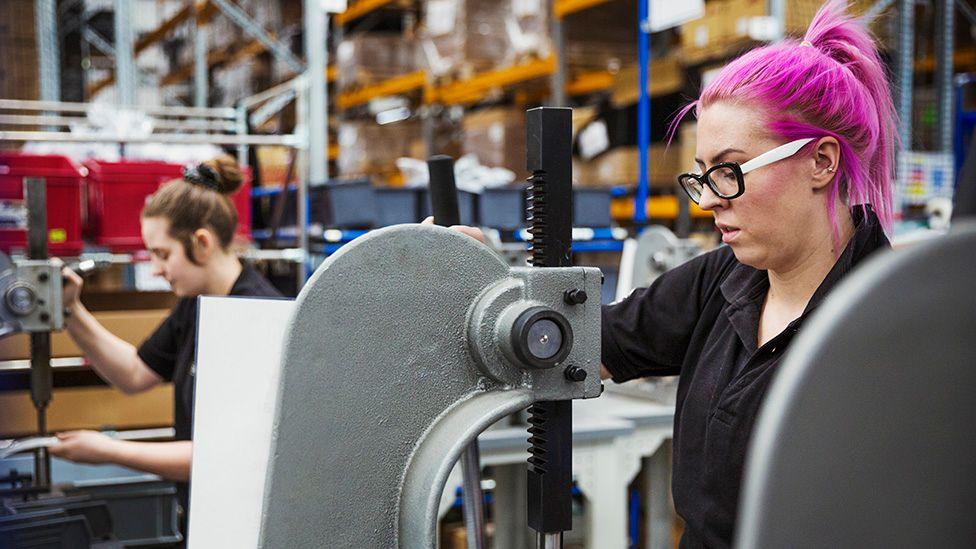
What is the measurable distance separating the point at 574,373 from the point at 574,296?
69 mm

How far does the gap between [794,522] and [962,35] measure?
7040 millimetres

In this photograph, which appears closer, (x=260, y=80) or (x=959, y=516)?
(x=959, y=516)

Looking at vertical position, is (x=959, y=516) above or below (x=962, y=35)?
below

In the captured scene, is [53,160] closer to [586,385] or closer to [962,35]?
[586,385]

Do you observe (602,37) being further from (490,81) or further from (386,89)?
(386,89)

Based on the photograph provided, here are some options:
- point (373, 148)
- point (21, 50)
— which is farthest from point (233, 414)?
point (21, 50)

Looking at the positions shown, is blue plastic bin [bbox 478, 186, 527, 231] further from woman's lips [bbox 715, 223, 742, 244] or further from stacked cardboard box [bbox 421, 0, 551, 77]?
woman's lips [bbox 715, 223, 742, 244]

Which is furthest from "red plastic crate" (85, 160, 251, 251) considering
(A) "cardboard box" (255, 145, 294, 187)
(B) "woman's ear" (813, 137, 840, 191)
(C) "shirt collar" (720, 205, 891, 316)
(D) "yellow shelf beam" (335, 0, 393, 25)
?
(D) "yellow shelf beam" (335, 0, 393, 25)

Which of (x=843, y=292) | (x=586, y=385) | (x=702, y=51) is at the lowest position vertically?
(x=586, y=385)

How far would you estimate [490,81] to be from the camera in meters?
5.60

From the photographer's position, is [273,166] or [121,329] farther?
[273,166]

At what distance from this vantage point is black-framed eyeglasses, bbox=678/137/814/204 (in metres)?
1.14

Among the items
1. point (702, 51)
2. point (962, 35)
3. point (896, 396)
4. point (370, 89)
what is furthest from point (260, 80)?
point (896, 396)

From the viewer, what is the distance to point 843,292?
0.43m
